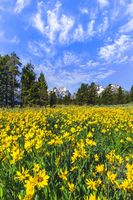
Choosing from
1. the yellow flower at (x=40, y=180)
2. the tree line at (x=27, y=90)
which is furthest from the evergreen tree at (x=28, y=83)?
the yellow flower at (x=40, y=180)

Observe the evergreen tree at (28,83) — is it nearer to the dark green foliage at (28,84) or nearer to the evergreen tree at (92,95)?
the dark green foliage at (28,84)

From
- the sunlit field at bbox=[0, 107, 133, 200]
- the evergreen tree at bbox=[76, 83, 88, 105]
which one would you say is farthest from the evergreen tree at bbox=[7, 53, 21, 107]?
the sunlit field at bbox=[0, 107, 133, 200]

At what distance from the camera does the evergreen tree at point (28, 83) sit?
202ft

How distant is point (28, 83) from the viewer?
62.8 meters

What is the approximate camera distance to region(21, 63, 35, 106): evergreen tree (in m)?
Answer: 61.7

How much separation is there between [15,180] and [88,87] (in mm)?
84552

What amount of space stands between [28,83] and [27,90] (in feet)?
4.81

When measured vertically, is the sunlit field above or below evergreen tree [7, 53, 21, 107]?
below

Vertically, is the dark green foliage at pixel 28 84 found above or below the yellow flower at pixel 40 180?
above

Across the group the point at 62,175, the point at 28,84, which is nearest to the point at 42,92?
the point at 28,84

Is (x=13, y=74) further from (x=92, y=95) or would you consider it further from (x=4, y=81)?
(x=92, y=95)

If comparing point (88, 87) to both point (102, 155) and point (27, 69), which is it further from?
point (102, 155)

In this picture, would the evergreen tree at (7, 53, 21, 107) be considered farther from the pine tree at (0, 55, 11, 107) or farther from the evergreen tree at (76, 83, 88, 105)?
the evergreen tree at (76, 83, 88, 105)

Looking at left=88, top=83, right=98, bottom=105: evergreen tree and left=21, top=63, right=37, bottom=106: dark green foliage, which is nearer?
left=21, top=63, right=37, bottom=106: dark green foliage
